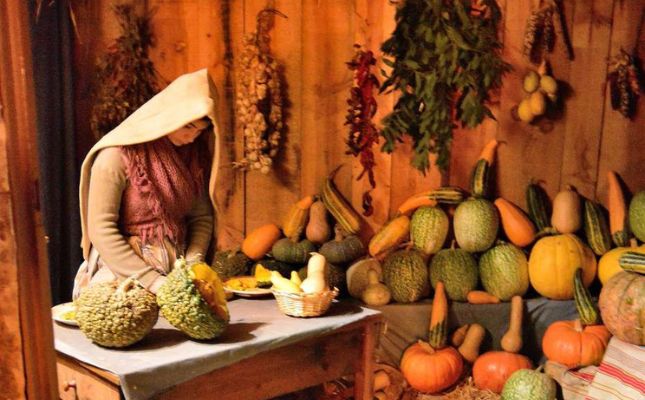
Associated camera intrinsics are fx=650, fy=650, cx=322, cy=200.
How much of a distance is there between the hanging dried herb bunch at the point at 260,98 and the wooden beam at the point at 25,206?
3.02 metres

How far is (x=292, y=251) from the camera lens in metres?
3.88

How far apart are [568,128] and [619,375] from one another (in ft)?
4.79

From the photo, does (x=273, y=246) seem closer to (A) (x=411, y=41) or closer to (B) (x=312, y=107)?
(B) (x=312, y=107)

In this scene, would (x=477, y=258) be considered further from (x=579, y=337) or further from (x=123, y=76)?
(x=123, y=76)

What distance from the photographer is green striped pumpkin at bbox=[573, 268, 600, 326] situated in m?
3.27

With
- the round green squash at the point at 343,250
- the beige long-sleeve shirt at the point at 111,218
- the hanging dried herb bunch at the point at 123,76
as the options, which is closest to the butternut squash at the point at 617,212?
the round green squash at the point at 343,250

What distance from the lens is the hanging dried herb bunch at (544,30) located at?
11.7 feet

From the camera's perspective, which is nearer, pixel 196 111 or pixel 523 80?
pixel 196 111

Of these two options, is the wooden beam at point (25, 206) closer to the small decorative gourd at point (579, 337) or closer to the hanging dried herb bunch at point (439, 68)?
the hanging dried herb bunch at point (439, 68)

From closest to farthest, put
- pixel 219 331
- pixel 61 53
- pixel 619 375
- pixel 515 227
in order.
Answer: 1. pixel 219 331
2. pixel 619 375
3. pixel 515 227
4. pixel 61 53

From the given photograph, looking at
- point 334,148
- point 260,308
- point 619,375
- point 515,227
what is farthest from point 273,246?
point 619,375

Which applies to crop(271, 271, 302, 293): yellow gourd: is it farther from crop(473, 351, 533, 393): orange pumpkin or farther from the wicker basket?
crop(473, 351, 533, 393): orange pumpkin

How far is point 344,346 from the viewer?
2279mm

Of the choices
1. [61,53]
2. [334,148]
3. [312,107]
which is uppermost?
[61,53]
